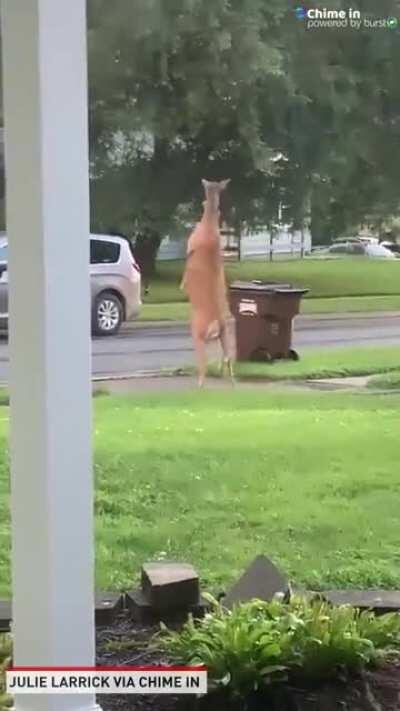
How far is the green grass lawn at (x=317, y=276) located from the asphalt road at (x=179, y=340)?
62 mm

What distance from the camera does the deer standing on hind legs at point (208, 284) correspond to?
82.4 inches

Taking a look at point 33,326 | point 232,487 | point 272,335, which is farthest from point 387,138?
point 33,326

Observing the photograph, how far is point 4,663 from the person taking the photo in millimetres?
1722

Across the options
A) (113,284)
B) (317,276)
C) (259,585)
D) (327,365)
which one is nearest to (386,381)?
(327,365)

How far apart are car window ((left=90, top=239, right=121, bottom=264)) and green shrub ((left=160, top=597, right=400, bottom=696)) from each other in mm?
748

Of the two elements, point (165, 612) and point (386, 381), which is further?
point (386, 381)

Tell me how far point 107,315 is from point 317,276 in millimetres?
467

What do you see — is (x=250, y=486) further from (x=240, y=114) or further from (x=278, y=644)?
(x=240, y=114)

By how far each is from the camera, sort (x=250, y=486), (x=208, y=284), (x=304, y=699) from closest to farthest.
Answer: (x=304, y=699) < (x=208, y=284) < (x=250, y=486)

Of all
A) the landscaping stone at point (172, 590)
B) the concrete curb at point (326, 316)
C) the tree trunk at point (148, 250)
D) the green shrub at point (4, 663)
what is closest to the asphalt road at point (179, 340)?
the concrete curb at point (326, 316)

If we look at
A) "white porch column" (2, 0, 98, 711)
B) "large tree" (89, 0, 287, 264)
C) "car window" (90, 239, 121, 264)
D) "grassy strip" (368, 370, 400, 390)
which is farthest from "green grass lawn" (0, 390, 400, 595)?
"white porch column" (2, 0, 98, 711)

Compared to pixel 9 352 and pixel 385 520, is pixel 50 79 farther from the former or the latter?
pixel 385 520

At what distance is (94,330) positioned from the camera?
2.06m

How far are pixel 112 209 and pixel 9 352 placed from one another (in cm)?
65
